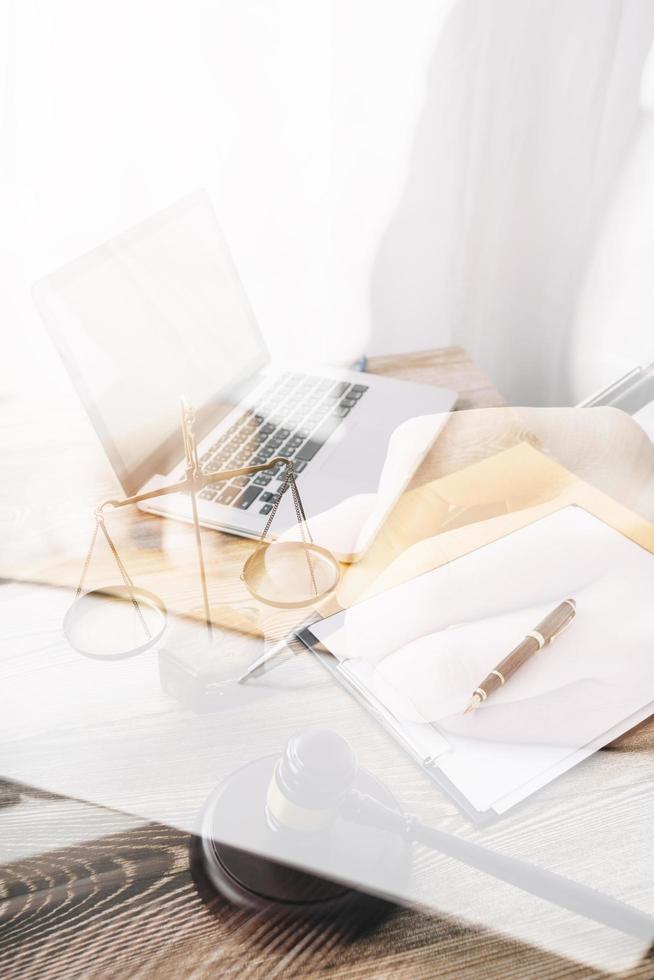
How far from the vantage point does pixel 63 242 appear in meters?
1.19

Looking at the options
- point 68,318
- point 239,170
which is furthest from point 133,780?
point 239,170

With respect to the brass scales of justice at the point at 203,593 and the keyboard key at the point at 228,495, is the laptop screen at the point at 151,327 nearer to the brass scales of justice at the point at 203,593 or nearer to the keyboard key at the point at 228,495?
the keyboard key at the point at 228,495

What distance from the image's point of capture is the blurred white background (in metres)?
1.12

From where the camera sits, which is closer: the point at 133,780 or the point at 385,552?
the point at 133,780

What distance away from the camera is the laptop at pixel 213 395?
80cm

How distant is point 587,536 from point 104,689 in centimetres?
49

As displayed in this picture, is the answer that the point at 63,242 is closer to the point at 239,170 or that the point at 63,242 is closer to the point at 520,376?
the point at 239,170

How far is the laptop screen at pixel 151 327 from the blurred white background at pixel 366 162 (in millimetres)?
253

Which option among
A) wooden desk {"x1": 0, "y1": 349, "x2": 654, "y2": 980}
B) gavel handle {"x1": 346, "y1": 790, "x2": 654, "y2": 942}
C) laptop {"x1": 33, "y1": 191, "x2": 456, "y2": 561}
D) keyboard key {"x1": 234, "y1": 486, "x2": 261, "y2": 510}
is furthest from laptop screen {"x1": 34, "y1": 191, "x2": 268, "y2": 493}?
gavel handle {"x1": 346, "y1": 790, "x2": 654, "y2": 942}

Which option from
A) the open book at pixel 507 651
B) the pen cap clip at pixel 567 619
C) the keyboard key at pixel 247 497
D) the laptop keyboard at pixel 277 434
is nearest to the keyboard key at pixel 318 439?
the laptop keyboard at pixel 277 434

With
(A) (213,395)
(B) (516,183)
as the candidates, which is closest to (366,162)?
(B) (516,183)

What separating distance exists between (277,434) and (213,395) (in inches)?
4.4

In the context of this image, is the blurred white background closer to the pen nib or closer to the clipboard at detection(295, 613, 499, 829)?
the clipboard at detection(295, 613, 499, 829)

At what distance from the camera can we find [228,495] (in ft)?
2.78
